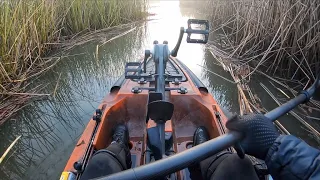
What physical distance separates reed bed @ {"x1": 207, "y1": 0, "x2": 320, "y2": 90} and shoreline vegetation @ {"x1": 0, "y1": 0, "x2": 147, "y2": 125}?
344 cm

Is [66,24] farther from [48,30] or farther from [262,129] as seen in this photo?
[262,129]

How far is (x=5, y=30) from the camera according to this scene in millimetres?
3240

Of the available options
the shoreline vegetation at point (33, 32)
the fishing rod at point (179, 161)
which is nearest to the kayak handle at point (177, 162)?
the fishing rod at point (179, 161)

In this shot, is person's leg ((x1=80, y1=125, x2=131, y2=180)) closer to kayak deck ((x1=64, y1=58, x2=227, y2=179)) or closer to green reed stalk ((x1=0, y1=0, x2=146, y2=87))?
kayak deck ((x1=64, y1=58, x2=227, y2=179))

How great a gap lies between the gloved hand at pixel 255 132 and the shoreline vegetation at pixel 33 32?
2.91 m

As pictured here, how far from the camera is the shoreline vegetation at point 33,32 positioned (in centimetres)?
330

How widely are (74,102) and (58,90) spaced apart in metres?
0.52

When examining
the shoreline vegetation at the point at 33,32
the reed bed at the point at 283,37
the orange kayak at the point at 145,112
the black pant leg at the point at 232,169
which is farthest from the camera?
the reed bed at the point at 283,37

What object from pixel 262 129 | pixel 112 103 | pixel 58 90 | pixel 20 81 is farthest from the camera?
pixel 58 90

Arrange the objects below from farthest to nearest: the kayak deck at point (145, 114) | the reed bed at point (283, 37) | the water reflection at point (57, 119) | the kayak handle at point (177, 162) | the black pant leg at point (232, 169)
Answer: the reed bed at point (283, 37), the water reflection at point (57, 119), the kayak deck at point (145, 114), the black pant leg at point (232, 169), the kayak handle at point (177, 162)

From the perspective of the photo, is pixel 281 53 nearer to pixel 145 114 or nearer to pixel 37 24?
pixel 145 114

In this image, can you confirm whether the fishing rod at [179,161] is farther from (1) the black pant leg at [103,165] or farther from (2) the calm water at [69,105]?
(2) the calm water at [69,105]

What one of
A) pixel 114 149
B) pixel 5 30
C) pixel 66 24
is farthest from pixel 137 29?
pixel 114 149

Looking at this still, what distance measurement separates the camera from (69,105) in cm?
349
